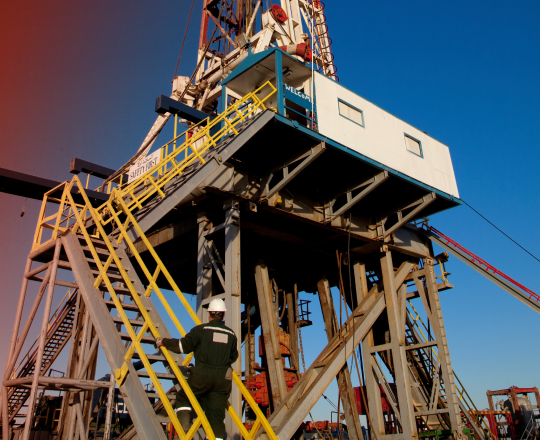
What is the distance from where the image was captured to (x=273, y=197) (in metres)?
12.7

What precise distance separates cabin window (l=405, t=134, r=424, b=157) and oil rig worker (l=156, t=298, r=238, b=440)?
11.4 meters

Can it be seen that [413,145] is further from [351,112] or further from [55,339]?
[55,339]

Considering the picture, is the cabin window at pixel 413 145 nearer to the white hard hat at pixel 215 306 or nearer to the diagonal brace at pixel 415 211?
the diagonal brace at pixel 415 211

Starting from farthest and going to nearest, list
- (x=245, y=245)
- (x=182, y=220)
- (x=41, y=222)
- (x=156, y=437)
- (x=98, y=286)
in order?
(x=245, y=245), (x=182, y=220), (x=41, y=222), (x=98, y=286), (x=156, y=437)

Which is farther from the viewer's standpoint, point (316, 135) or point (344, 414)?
point (344, 414)

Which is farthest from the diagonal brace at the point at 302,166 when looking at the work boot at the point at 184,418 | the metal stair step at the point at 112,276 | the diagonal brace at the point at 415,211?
the work boot at the point at 184,418

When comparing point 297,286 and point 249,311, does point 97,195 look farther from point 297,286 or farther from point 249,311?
point 297,286

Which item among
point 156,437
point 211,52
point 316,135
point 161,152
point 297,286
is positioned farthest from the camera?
point 211,52

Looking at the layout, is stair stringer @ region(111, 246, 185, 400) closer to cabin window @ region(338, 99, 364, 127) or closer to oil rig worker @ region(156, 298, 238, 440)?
oil rig worker @ region(156, 298, 238, 440)

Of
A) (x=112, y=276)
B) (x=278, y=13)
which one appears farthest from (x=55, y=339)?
(x=278, y=13)

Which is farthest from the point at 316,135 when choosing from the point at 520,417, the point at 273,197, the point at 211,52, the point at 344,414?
the point at 520,417

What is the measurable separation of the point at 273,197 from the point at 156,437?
7562mm

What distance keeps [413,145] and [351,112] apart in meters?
2.89

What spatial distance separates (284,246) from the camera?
14953 millimetres
